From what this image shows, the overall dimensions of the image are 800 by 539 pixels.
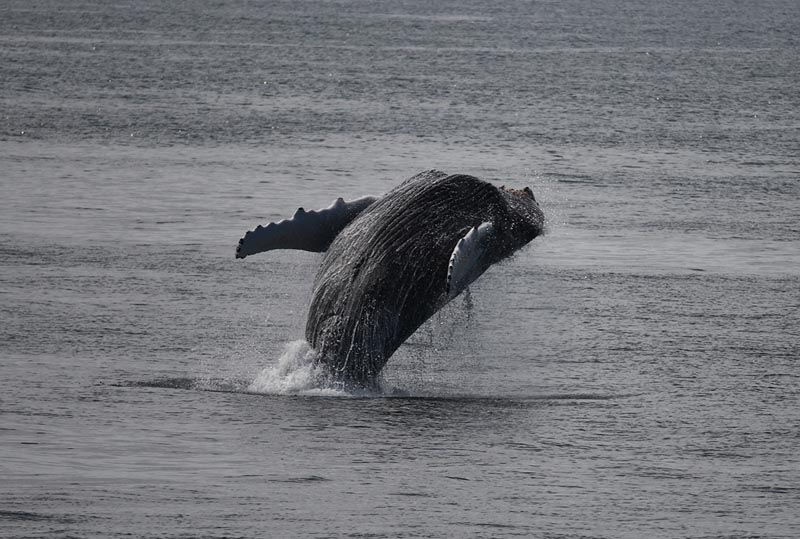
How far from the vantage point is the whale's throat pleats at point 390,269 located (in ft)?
37.6

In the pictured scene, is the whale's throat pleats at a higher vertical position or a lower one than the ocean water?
higher

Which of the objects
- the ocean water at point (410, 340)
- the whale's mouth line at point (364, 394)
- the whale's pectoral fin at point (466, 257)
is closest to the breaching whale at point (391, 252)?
the whale's pectoral fin at point (466, 257)

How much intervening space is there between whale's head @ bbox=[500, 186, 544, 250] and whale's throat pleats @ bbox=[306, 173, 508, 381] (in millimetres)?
132

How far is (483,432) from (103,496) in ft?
8.79

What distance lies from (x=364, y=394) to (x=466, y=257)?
126 cm

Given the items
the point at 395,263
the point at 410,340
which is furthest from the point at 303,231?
the point at 410,340

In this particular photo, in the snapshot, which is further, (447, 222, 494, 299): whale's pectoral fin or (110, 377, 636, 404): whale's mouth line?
(110, 377, 636, 404): whale's mouth line

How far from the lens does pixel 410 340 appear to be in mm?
13336

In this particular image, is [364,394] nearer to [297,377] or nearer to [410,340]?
[297,377]

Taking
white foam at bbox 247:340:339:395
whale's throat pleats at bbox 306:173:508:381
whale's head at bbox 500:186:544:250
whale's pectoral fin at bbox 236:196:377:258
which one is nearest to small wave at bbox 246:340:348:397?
white foam at bbox 247:340:339:395

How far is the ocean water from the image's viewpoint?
927 cm

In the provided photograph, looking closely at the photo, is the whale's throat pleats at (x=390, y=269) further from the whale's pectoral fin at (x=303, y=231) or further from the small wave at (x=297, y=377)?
the whale's pectoral fin at (x=303, y=231)

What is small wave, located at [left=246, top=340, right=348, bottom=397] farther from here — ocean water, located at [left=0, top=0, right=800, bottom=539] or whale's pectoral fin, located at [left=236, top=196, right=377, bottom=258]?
whale's pectoral fin, located at [left=236, top=196, right=377, bottom=258]

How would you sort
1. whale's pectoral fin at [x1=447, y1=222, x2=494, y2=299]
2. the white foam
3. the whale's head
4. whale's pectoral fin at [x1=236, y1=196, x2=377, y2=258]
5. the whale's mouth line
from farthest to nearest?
whale's pectoral fin at [x1=236, y1=196, x2=377, y2=258], the whale's head, the white foam, the whale's mouth line, whale's pectoral fin at [x1=447, y1=222, x2=494, y2=299]
